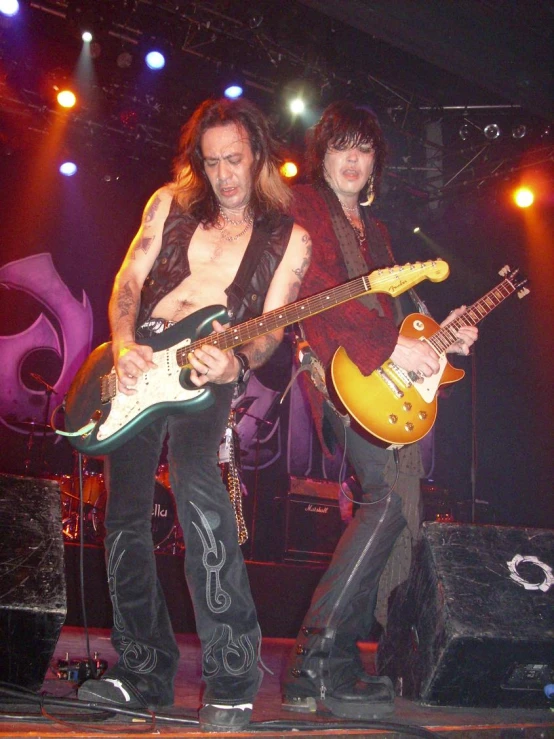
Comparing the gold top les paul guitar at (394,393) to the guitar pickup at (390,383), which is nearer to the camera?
the gold top les paul guitar at (394,393)

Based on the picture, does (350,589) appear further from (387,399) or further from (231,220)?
(231,220)

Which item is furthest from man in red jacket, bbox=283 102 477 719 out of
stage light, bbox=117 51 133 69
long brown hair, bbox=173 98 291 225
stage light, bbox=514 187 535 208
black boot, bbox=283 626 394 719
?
stage light, bbox=514 187 535 208

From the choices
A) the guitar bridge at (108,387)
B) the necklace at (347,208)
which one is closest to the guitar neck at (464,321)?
the necklace at (347,208)

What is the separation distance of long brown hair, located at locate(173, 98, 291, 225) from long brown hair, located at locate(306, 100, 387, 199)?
0.45 metres

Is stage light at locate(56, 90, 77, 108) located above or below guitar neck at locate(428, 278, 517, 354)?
above

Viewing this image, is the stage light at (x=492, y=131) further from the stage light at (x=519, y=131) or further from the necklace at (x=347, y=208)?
the necklace at (x=347, y=208)

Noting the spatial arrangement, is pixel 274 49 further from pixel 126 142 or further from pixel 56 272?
pixel 56 272

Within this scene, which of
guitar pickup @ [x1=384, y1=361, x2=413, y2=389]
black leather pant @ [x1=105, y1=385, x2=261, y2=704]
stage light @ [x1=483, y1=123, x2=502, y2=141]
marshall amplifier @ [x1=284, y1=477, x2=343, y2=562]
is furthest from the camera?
marshall amplifier @ [x1=284, y1=477, x2=343, y2=562]

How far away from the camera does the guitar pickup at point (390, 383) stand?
3.22 metres

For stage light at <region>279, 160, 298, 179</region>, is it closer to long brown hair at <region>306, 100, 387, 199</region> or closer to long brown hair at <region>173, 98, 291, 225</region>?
long brown hair at <region>306, 100, 387, 199</region>

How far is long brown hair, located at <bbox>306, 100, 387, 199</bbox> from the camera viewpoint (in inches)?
135

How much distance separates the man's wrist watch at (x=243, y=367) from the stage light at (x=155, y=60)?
19.4ft

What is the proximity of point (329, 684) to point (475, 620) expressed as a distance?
0.66 m

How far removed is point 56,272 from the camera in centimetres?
845
